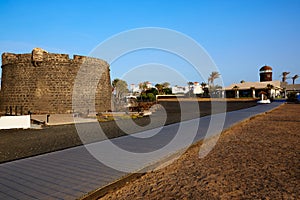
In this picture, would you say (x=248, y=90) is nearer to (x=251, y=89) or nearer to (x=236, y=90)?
(x=251, y=89)

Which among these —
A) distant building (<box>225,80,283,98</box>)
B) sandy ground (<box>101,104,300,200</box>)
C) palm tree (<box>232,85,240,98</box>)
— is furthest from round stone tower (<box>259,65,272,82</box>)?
sandy ground (<box>101,104,300,200</box>)

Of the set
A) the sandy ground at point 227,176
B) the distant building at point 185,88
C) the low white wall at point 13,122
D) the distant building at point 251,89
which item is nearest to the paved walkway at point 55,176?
the sandy ground at point 227,176

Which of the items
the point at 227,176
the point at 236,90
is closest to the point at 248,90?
the point at 236,90

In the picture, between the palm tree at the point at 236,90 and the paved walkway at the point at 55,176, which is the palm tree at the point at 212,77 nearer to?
the palm tree at the point at 236,90

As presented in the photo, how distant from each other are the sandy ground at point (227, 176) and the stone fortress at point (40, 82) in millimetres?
14258

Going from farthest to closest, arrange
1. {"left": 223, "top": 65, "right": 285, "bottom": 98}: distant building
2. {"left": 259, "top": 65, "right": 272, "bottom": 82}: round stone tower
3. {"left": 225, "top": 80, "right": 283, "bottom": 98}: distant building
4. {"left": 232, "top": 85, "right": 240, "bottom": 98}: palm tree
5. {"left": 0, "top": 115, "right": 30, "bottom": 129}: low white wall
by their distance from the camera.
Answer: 1. {"left": 259, "top": 65, "right": 272, "bottom": 82}: round stone tower
2. {"left": 232, "top": 85, "right": 240, "bottom": 98}: palm tree
3. {"left": 225, "top": 80, "right": 283, "bottom": 98}: distant building
4. {"left": 223, "top": 65, "right": 285, "bottom": 98}: distant building
5. {"left": 0, "top": 115, "right": 30, "bottom": 129}: low white wall

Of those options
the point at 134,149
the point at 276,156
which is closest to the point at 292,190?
the point at 276,156

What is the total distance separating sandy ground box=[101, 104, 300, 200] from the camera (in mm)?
3467

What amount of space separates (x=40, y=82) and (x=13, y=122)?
25.9 ft

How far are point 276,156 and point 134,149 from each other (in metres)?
3.44

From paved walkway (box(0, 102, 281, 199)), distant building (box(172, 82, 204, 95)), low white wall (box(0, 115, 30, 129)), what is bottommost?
paved walkway (box(0, 102, 281, 199))

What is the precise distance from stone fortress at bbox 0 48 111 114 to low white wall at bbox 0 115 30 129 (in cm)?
712

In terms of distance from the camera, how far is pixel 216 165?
4.95m

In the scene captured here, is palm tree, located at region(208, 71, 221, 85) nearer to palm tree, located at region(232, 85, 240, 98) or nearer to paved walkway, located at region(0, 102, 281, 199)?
palm tree, located at region(232, 85, 240, 98)
